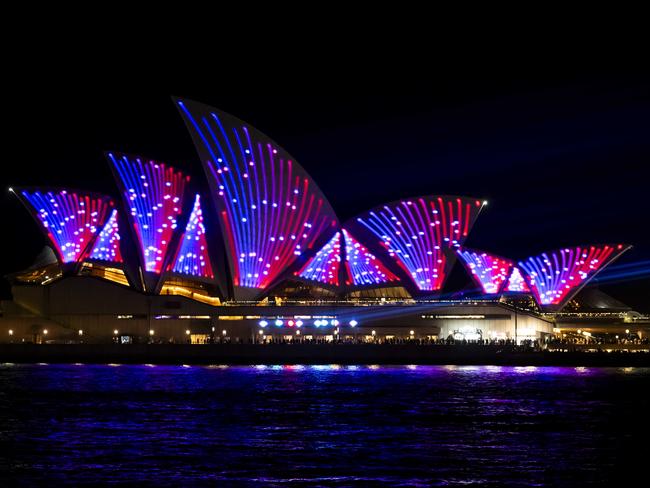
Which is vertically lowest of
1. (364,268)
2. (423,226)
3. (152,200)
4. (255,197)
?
(364,268)

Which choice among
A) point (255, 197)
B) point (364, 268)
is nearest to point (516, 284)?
point (364, 268)

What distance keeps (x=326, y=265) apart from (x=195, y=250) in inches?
351

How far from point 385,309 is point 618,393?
1175 inches

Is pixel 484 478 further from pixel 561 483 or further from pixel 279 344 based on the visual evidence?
pixel 279 344

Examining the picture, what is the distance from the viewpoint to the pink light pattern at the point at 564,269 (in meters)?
75.8

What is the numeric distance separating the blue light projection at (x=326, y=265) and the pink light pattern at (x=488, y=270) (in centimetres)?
1378

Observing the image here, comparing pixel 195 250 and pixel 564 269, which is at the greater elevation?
pixel 195 250

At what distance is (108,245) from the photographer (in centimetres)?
6550

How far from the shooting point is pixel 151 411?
32.9 m

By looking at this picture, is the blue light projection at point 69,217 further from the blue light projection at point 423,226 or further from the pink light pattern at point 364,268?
the blue light projection at point 423,226

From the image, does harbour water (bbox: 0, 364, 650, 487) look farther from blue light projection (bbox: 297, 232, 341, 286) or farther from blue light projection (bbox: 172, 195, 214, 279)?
blue light projection (bbox: 297, 232, 341, 286)

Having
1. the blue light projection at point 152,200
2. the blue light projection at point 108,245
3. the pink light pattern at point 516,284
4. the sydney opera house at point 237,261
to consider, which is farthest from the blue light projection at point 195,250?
the pink light pattern at point 516,284

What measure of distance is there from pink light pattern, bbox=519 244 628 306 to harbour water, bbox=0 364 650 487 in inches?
1143

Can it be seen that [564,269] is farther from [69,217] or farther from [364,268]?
[69,217]
